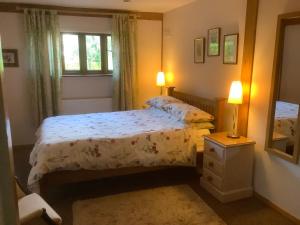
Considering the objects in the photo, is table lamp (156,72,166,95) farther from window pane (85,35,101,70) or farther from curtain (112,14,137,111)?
window pane (85,35,101,70)

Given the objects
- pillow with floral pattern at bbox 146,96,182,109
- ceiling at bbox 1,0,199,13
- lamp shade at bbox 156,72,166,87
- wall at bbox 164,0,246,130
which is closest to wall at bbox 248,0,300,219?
wall at bbox 164,0,246,130

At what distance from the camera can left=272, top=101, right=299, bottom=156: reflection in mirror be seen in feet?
7.89

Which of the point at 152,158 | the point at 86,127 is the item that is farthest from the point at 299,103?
the point at 86,127

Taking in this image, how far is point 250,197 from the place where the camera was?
2928 millimetres

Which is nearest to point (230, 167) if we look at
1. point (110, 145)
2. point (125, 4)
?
point (110, 145)

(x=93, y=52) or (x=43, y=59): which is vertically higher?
(x=93, y=52)

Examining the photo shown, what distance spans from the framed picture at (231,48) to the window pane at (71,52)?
2773mm

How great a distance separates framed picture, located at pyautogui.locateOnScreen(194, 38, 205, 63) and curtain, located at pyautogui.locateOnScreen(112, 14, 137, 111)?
137 centimetres

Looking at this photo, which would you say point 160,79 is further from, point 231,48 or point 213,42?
point 231,48

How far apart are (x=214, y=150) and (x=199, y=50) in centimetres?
169

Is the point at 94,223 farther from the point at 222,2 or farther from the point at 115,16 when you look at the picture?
the point at 115,16

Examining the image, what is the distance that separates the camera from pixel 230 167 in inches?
110

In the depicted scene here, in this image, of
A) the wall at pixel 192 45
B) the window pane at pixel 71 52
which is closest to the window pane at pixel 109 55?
the window pane at pixel 71 52

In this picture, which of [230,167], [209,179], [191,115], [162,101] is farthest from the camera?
[162,101]
